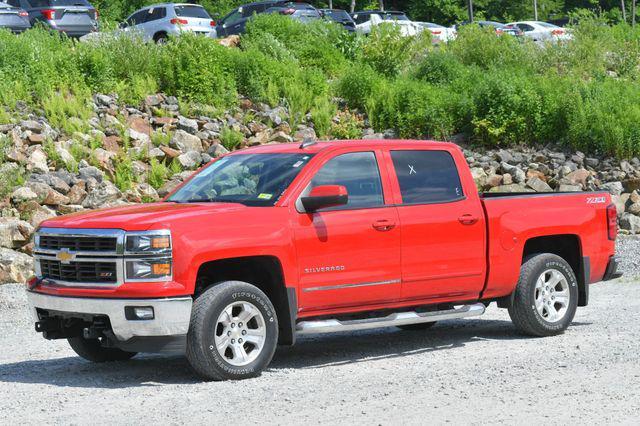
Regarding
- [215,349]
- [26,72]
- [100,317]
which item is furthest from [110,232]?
[26,72]

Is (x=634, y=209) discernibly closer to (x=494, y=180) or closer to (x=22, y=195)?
(x=494, y=180)

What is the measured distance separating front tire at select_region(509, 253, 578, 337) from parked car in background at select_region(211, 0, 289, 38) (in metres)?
26.7

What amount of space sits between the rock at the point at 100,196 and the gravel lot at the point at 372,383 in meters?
7.11

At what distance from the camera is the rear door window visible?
9.54 m

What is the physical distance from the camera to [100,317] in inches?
324

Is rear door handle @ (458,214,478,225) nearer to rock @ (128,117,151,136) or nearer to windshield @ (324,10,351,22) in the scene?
rock @ (128,117,151,136)

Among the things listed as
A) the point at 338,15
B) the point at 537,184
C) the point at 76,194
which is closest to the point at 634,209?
the point at 537,184

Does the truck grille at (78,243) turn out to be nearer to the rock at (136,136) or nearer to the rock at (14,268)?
the rock at (14,268)

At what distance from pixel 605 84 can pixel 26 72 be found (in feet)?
45.3

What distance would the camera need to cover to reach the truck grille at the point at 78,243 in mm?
8125

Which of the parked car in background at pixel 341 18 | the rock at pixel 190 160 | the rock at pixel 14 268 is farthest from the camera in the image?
the parked car in background at pixel 341 18

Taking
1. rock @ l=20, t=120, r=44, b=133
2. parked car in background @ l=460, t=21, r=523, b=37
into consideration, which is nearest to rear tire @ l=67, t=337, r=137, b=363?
rock @ l=20, t=120, r=44, b=133

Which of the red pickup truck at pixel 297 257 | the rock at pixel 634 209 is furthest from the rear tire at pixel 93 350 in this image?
the rock at pixel 634 209

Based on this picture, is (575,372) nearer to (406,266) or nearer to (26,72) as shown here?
(406,266)
